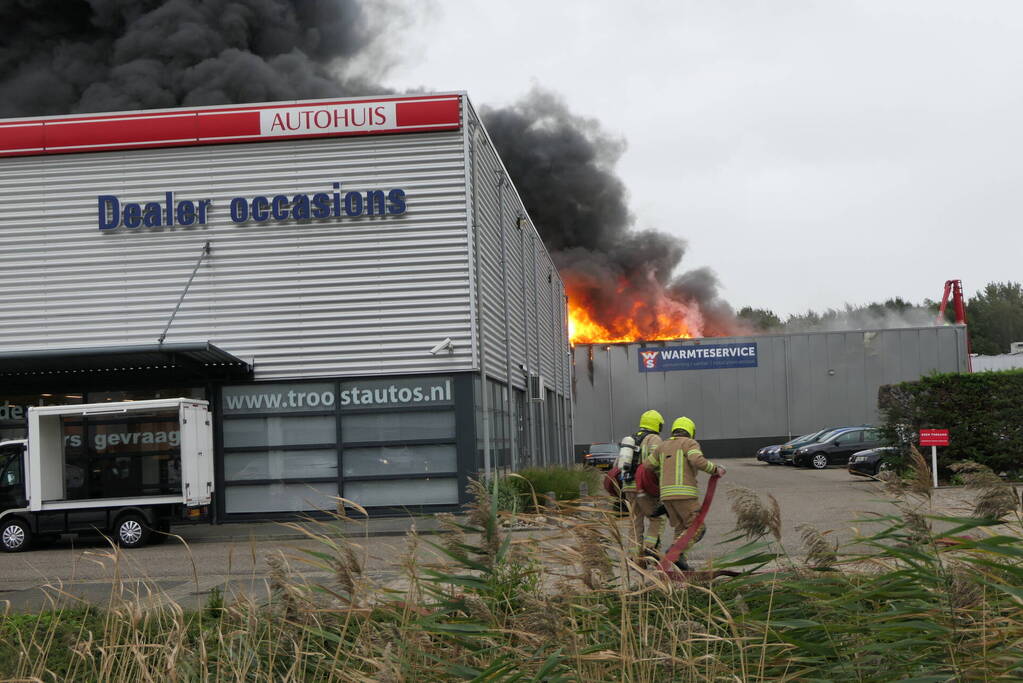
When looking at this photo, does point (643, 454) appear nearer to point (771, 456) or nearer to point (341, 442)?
point (341, 442)

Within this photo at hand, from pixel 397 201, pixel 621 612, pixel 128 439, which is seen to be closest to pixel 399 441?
pixel 397 201

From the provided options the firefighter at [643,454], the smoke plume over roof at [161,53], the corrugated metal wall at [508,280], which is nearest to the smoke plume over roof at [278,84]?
the smoke plume over roof at [161,53]

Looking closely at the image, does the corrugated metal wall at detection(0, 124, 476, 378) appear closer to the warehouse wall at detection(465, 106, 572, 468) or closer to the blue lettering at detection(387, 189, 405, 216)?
the blue lettering at detection(387, 189, 405, 216)

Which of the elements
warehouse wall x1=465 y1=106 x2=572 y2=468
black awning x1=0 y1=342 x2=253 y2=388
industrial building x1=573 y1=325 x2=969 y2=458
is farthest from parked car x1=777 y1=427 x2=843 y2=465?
black awning x1=0 y1=342 x2=253 y2=388

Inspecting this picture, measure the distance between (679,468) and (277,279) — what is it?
1196 centimetres

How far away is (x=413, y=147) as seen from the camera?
19.9 meters

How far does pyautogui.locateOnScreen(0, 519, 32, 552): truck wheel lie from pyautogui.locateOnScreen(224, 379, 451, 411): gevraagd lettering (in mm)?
4080

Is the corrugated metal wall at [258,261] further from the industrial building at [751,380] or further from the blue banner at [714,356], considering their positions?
the blue banner at [714,356]

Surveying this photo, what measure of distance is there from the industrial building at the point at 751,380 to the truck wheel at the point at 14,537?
32.7m

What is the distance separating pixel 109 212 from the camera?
20156 millimetres

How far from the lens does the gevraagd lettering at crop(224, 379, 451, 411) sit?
19627mm

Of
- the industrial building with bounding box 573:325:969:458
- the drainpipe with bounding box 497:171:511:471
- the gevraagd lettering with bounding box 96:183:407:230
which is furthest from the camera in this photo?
Answer: the industrial building with bounding box 573:325:969:458

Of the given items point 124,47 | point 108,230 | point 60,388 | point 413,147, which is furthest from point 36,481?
point 124,47

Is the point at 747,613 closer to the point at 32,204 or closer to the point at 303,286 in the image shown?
the point at 303,286
